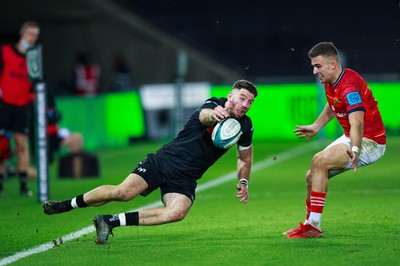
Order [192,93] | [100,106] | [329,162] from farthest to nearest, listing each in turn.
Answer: [192,93], [100,106], [329,162]

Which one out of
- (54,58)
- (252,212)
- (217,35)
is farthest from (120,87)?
(252,212)

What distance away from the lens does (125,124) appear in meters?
25.6

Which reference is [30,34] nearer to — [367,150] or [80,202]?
[80,202]

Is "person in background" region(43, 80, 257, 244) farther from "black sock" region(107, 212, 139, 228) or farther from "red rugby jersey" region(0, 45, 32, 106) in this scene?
"red rugby jersey" region(0, 45, 32, 106)

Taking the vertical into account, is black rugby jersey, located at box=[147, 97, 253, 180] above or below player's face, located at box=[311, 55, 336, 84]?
below

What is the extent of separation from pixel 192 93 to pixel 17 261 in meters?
18.3

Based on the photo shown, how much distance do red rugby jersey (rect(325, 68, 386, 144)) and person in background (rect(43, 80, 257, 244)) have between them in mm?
793

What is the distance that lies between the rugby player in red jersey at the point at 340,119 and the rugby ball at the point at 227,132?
855mm

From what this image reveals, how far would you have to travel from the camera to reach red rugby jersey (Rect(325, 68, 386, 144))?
9.14 m

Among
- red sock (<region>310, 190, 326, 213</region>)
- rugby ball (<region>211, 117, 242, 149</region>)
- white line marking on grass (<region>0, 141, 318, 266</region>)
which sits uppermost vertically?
rugby ball (<region>211, 117, 242, 149</region>)

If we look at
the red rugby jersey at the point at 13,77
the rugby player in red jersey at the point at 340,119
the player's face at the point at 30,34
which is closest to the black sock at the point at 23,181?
the red rugby jersey at the point at 13,77

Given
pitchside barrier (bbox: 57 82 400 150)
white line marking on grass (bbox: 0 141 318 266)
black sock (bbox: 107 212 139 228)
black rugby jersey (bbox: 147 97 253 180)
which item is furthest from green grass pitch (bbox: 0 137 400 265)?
pitchside barrier (bbox: 57 82 400 150)

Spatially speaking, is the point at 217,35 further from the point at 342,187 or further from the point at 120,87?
the point at 342,187

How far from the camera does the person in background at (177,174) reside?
9.12 meters
